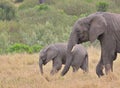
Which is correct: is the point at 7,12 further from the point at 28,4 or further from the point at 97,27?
the point at 97,27

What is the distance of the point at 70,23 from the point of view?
33.6 m

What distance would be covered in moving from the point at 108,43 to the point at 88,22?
2.12ft

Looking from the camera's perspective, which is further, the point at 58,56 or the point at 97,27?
the point at 58,56

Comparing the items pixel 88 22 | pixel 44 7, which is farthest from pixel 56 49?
pixel 44 7

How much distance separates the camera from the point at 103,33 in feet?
32.6

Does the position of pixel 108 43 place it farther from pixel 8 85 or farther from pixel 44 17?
pixel 44 17

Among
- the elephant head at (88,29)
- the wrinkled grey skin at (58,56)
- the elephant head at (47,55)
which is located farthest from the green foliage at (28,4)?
the elephant head at (88,29)

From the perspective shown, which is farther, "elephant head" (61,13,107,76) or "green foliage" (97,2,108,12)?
"green foliage" (97,2,108,12)

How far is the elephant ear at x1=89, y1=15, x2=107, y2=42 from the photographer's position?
9883 millimetres

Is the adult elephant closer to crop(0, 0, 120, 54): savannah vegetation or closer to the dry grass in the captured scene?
the dry grass

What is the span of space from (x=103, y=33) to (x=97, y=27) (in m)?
0.18

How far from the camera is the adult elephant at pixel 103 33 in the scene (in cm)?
992

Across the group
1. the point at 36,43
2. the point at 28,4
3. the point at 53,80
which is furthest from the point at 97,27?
the point at 28,4

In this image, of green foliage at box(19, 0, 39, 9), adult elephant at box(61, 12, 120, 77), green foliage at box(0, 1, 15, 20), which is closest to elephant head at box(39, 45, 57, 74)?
adult elephant at box(61, 12, 120, 77)
